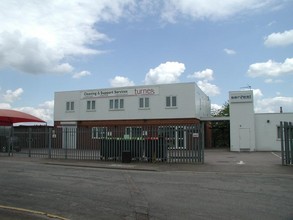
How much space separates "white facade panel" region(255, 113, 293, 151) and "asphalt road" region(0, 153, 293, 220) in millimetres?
21724

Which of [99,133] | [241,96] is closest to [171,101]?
[241,96]

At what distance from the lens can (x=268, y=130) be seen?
36.4 metres

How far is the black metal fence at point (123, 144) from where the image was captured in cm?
2100

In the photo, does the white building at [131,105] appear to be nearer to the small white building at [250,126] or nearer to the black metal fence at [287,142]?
the small white building at [250,126]

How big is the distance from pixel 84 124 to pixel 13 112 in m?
9.57

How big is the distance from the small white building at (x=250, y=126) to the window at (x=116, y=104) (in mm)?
12761

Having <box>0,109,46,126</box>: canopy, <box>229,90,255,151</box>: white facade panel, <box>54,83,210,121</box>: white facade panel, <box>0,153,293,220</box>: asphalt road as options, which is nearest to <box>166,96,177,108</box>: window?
<box>54,83,210,121</box>: white facade panel

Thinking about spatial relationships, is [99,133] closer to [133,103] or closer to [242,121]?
[242,121]

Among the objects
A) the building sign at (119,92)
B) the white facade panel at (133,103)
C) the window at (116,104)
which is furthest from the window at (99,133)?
the window at (116,104)

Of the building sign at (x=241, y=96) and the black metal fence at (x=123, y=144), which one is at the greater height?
the building sign at (x=241, y=96)

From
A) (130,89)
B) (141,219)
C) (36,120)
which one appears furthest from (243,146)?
(141,219)

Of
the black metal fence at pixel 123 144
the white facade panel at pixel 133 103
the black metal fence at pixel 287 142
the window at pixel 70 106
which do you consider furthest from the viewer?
the window at pixel 70 106

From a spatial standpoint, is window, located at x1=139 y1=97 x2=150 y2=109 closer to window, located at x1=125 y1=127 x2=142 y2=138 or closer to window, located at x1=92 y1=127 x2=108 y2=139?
window, located at x1=92 y1=127 x2=108 y2=139

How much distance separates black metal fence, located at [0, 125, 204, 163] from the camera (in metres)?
21.0
